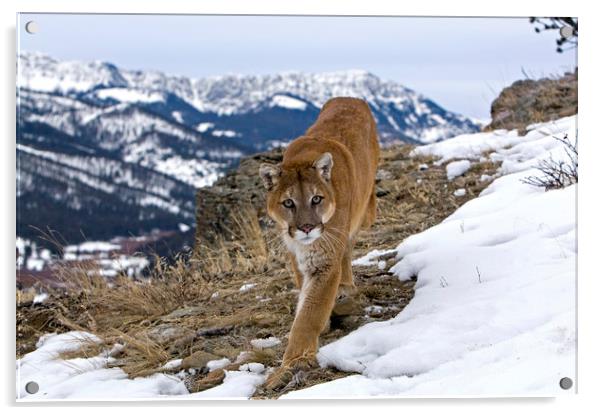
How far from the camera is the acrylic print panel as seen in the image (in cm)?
521

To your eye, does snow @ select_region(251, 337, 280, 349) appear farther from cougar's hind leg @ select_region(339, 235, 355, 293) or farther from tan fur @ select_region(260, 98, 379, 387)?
cougar's hind leg @ select_region(339, 235, 355, 293)

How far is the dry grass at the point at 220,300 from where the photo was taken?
19.7 feet

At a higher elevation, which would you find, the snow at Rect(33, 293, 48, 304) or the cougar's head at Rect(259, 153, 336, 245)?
the cougar's head at Rect(259, 153, 336, 245)

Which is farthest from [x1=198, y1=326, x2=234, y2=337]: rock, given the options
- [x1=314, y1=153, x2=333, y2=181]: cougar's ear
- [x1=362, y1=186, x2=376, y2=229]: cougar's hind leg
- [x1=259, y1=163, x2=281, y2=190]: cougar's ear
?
[x1=362, y1=186, x2=376, y2=229]: cougar's hind leg

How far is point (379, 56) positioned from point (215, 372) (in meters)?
3.09

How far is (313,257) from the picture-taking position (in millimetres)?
5742

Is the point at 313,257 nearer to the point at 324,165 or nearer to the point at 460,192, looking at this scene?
the point at 324,165

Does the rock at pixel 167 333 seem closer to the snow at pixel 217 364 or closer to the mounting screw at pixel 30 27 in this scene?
the snow at pixel 217 364

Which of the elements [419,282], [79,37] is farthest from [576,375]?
[79,37]

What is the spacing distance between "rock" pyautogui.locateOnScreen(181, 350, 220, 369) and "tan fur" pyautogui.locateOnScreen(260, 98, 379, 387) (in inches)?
25.2

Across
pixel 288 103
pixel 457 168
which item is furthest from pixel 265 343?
pixel 457 168
